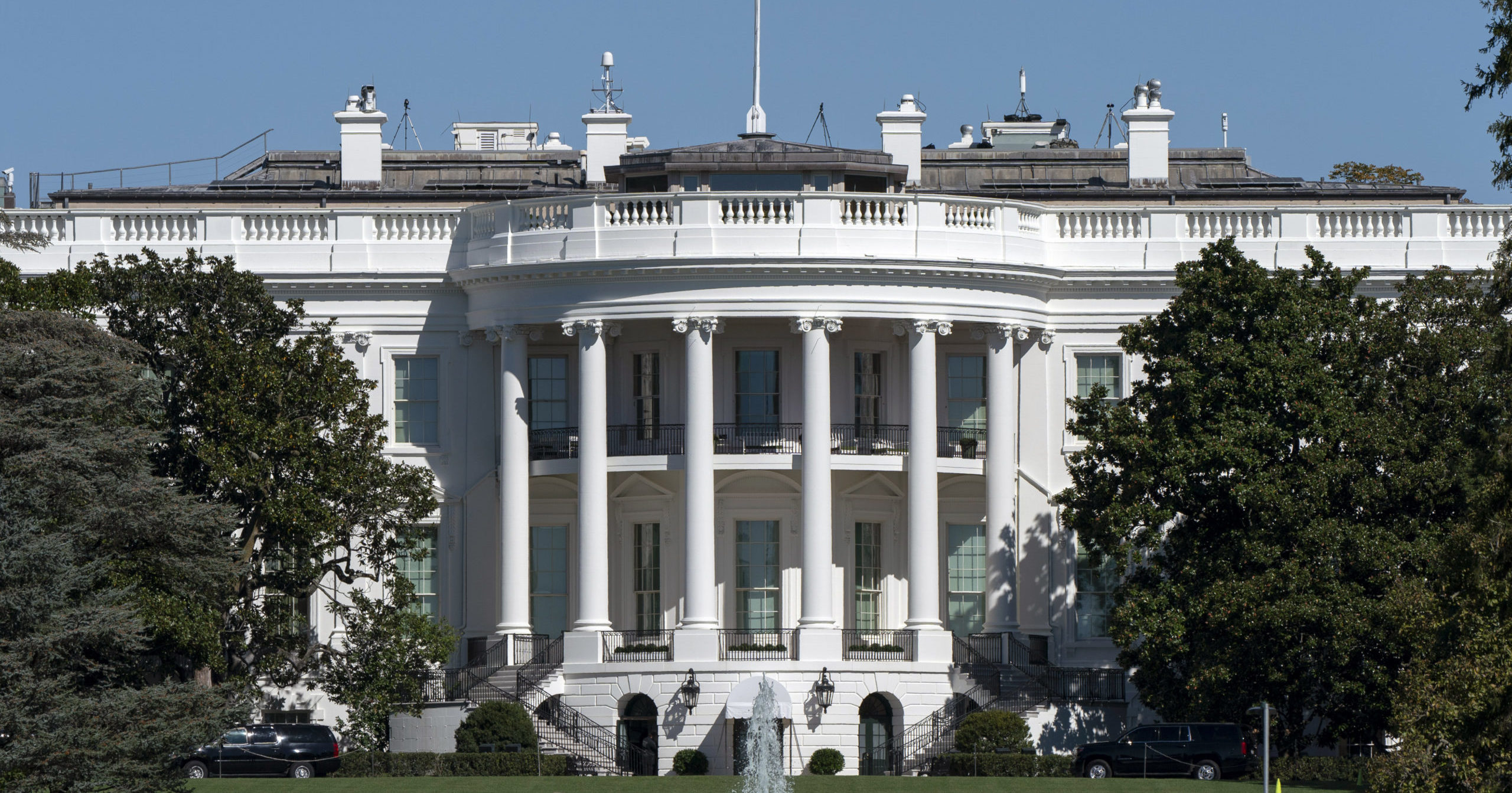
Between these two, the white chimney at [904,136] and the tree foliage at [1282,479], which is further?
the white chimney at [904,136]

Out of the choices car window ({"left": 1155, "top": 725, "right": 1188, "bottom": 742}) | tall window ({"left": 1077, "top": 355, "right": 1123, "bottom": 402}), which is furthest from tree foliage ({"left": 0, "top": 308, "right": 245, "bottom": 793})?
tall window ({"left": 1077, "top": 355, "right": 1123, "bottom": 402})

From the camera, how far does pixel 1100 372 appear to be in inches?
2311

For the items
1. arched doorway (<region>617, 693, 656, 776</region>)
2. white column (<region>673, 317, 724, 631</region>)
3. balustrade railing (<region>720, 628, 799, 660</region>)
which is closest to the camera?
arched doorway (<region>617, 693, 656, 776</region>)

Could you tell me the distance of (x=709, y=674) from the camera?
5388 centimetres

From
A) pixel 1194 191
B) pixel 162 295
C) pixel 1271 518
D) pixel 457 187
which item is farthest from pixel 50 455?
pixel 1194 191

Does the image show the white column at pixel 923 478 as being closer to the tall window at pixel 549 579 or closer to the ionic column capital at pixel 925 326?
the ionic column capital at pixel 925 326

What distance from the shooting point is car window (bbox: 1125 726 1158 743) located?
49.8 m

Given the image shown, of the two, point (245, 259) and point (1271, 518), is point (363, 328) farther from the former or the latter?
point (1271, 518)

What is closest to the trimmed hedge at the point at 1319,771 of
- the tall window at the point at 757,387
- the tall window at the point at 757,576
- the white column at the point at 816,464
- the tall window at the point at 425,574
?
the white column at the point at 816,464

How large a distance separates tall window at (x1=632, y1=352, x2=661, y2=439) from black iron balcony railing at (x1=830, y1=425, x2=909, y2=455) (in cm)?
A: 378

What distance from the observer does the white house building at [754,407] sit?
5456cm

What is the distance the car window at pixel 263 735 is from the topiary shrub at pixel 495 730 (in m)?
3.43

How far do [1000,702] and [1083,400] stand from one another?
20.9ft

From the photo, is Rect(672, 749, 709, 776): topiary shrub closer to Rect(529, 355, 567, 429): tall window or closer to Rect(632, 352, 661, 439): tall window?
Rect(632, 352, 661, 439): tall window
